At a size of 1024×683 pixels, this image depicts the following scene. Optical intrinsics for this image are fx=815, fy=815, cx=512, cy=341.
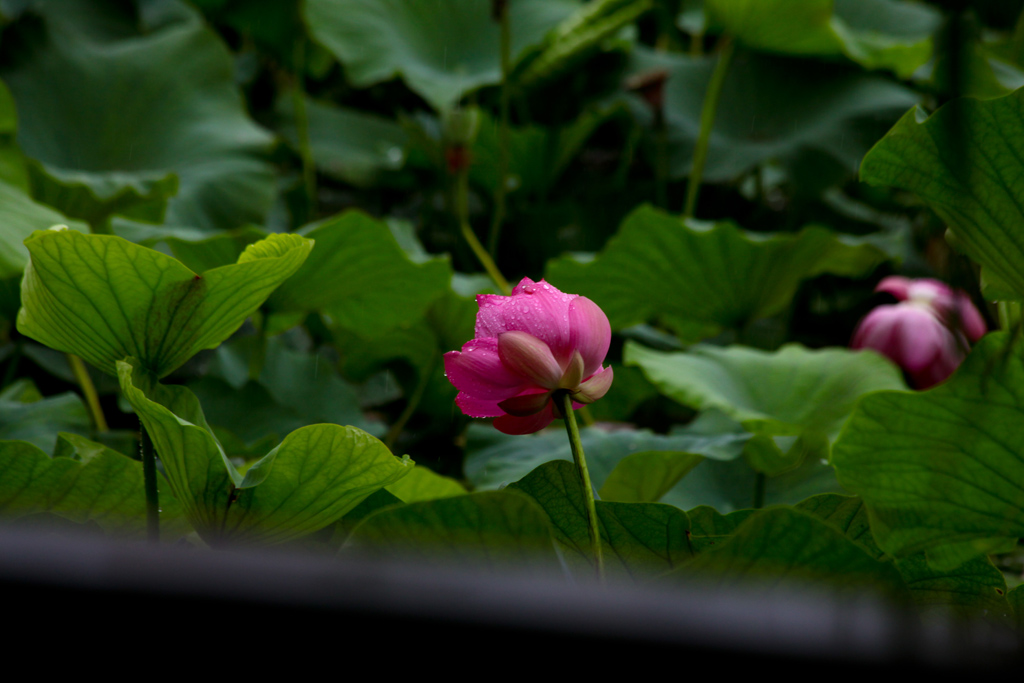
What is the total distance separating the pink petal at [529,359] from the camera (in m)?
0.29

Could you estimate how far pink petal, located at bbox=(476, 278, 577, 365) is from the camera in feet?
0.97

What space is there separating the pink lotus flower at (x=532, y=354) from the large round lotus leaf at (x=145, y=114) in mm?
697

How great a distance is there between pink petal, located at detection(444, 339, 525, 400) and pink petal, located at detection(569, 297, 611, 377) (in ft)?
0.08

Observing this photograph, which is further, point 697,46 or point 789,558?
point 697,46

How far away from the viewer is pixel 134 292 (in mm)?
327

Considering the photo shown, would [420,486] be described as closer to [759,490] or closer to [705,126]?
[759,490]

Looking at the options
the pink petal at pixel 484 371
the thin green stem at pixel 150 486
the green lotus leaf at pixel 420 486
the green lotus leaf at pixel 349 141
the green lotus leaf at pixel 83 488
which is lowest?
the green lotus leaf at pixel 349 141

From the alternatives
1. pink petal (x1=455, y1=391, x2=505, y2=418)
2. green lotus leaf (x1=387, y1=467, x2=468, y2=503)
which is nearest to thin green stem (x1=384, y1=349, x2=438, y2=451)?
green lotus leaf (x1=387, y1=467, x2=468, y2=503)

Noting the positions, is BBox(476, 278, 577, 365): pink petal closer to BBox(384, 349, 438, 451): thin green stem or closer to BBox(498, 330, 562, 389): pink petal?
BBox(498, 330, 562, 389): pink petal

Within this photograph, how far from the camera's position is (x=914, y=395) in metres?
0.29

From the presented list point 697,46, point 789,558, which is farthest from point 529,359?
point 697,46

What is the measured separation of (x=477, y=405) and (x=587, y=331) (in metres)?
0.05

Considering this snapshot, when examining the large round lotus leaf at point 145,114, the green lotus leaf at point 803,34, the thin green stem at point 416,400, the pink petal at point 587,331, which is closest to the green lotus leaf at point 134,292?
the pink petal at point 587,331

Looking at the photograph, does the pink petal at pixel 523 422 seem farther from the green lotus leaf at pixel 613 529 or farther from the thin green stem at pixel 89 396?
the thin green stem at pixel 89 396
